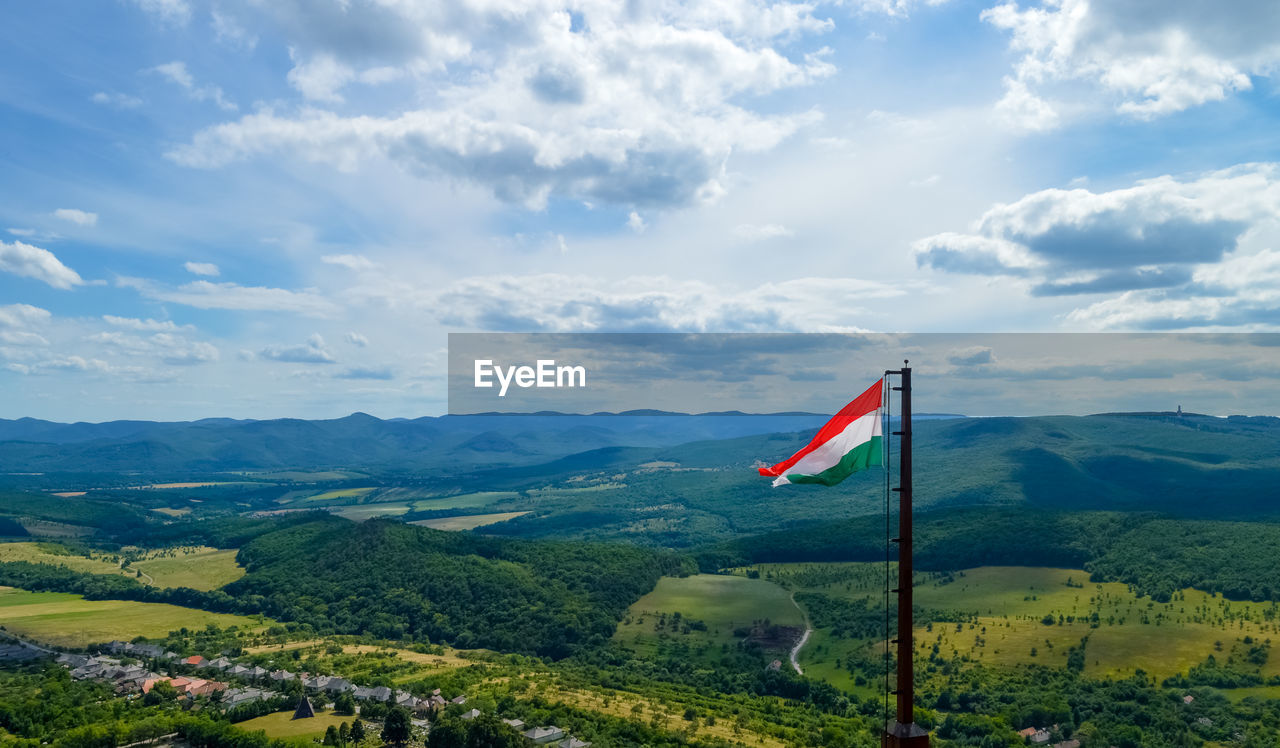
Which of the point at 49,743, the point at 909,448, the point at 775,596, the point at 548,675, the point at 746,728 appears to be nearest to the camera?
the point at 909,448

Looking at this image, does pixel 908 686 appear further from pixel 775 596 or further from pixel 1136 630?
pixel 775 596

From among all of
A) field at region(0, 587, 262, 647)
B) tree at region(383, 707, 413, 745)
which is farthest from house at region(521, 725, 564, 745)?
field at region(0, 587, 262, 647)

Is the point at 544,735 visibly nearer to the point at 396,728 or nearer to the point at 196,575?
the point at 396,728

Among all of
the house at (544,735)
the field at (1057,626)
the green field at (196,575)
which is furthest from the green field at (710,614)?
the green field at (196,575)

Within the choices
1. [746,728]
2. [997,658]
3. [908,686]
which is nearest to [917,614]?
[997,658]

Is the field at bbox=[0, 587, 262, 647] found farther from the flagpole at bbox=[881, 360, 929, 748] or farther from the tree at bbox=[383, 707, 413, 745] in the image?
the flagpole at bbox=[881, 360, 929, 748]

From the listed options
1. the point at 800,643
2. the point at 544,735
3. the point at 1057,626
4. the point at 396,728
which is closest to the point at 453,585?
the point at 800,643
